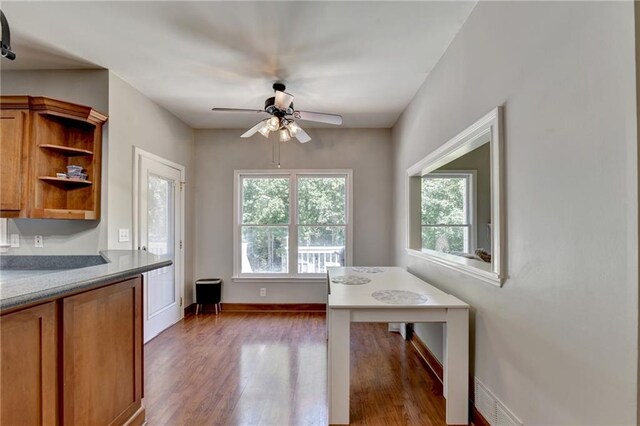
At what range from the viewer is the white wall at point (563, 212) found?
0.93 metres

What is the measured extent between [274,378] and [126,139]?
2.64 metres

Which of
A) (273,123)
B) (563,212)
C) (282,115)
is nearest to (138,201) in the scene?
(273,123)

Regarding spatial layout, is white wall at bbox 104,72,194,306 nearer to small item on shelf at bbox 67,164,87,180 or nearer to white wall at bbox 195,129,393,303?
small item on shelf at bbox 67,164,87,180

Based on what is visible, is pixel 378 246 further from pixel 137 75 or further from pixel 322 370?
pixel 137 75

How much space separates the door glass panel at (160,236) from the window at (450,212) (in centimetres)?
317

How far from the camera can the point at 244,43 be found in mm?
2260

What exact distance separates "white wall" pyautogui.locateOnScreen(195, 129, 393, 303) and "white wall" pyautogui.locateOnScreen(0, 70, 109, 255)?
1778 mm

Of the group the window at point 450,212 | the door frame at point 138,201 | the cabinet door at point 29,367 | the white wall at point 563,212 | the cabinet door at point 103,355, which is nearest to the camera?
the white wall at point 563,212

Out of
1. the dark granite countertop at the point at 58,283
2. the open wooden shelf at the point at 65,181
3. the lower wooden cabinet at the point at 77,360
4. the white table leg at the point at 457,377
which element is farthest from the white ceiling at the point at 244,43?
the white table leg at the point at 457,377

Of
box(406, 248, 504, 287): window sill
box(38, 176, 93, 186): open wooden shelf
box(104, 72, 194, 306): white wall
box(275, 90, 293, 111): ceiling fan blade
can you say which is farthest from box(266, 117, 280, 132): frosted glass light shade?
box(406, 248, 504, 287): window sill

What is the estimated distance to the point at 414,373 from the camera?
2543 mm

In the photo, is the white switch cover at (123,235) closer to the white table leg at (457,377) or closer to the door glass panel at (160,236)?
the door glass panel at (160,236)

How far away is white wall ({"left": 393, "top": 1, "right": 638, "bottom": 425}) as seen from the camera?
930 millimetres

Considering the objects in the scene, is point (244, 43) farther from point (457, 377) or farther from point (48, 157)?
point (457, 377)
